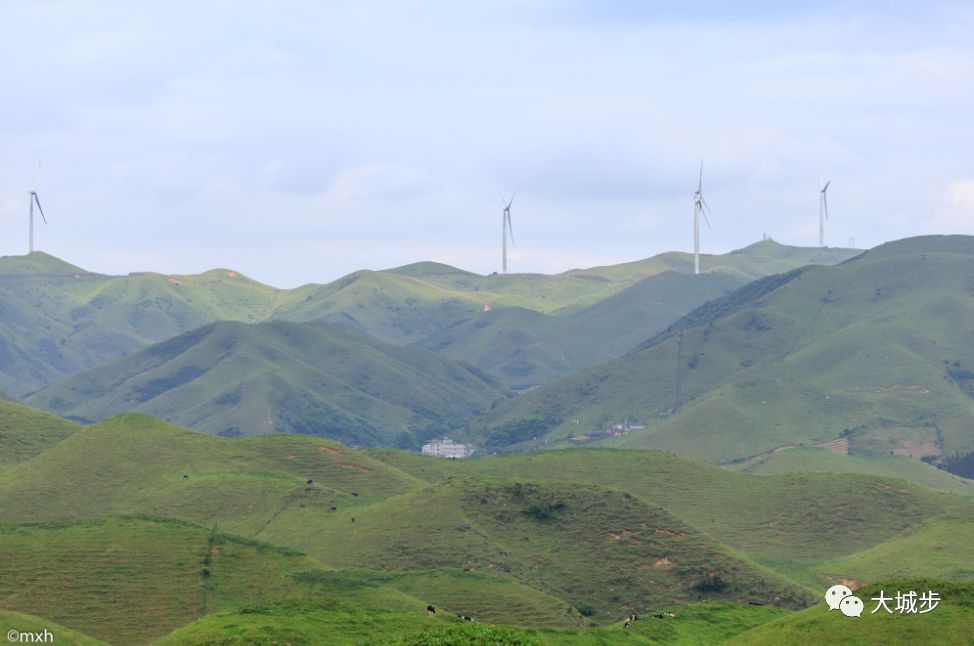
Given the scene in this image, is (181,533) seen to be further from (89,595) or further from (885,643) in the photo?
(885,643)

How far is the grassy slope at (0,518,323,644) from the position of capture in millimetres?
151000

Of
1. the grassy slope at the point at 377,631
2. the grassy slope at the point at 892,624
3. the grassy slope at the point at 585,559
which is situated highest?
the grassy slope at the point at 892,624

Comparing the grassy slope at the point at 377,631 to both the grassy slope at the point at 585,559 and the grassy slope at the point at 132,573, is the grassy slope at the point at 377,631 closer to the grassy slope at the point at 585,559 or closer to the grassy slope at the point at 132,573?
the grassy slope at the point at 132,573

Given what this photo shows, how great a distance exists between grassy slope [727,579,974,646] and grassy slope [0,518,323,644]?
67.5 m

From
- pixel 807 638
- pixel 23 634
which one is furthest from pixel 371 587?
pixel 807 638

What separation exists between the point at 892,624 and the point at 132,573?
89.4m

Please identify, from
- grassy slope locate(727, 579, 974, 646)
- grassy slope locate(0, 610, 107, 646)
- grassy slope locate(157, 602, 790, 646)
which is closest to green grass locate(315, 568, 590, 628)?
grassy slope locate(157, 602, 790, 646)

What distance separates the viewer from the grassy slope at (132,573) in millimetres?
151000

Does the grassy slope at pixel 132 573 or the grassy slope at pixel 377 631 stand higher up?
the grassy slope at pixel 377 631

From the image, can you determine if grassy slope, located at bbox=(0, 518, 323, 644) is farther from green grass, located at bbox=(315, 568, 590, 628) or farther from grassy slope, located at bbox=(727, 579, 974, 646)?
grassy slope, located at bbox=(727, 579, 974, 646)

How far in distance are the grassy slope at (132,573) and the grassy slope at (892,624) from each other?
67517 millimetres

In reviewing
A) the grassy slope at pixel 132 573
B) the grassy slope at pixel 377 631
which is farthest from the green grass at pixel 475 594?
the grassy slope at pixel 377 631

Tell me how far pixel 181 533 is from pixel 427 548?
33997 mm

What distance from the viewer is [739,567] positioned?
623 ft
